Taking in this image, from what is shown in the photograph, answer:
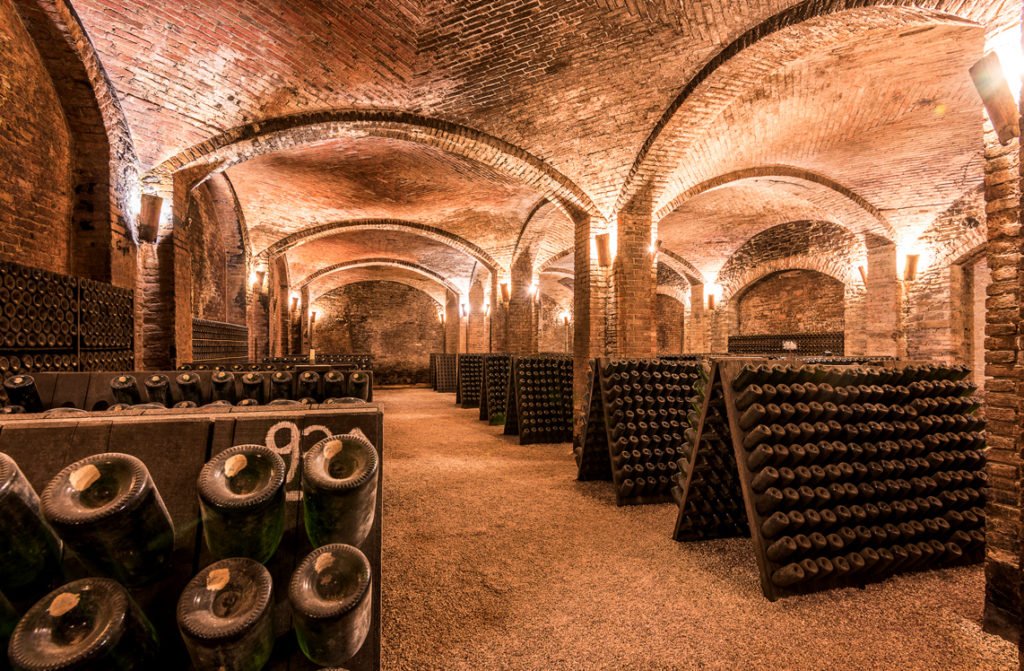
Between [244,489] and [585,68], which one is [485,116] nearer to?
[585,68]

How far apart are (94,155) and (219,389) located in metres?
3.89

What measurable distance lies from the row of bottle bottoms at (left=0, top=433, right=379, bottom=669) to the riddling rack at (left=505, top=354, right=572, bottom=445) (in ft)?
17.8

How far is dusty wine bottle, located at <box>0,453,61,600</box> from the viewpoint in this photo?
970 millimetres

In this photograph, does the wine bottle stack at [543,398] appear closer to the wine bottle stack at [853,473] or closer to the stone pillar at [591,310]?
the stone pillar at [591,310]

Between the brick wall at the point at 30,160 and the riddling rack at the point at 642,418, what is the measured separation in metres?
5.28

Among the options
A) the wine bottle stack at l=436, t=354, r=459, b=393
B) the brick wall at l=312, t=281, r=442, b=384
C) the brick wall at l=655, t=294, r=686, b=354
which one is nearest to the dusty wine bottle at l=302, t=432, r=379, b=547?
the wine bottle stack at l=436, t=354, r=459, b=393

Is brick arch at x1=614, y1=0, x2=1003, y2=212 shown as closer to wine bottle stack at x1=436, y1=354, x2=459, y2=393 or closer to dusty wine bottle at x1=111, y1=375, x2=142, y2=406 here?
dusty wine bottle at x1=111, y1=375, x2=142, y2=406

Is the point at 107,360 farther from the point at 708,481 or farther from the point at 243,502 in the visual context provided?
the point at 708,481

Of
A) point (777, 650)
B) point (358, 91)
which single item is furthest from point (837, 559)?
point (358, 91)

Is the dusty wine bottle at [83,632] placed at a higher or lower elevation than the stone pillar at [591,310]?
lower

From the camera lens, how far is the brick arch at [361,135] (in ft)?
19.1

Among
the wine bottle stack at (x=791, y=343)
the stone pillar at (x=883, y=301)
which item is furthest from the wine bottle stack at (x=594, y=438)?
the wine bottle stack at (x=791, y=343)

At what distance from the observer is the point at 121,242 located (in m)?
5.22

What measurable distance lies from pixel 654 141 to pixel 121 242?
20.7 ft
